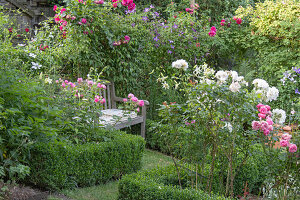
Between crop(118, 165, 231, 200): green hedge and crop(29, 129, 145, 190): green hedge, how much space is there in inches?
25.8

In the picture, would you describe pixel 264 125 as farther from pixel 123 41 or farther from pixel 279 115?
pixel 123 41

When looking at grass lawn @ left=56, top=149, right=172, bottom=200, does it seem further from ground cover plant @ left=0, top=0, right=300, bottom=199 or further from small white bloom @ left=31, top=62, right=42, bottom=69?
small white bloom @ left=31, top=62, right=42, bottom=69

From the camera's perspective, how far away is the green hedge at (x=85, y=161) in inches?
139

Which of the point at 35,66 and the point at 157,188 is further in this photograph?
the point at 35,66

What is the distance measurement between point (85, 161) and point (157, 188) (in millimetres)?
1092


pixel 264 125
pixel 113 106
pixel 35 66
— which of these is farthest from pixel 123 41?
pixel 264 125

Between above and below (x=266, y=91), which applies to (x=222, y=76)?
above

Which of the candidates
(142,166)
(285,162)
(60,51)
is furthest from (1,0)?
(285,162)

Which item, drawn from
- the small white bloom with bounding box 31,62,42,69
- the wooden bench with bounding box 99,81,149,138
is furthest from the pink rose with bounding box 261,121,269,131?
the small white bloom with bounding box 31,62,42,69

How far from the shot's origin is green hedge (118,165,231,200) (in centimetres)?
→ 299

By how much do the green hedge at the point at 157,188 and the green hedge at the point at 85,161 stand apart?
2.15 feet

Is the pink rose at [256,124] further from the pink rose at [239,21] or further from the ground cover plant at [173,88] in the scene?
the pink rose at [239,21]

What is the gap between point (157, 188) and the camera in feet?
10.1

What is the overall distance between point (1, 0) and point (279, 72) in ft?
23.1
